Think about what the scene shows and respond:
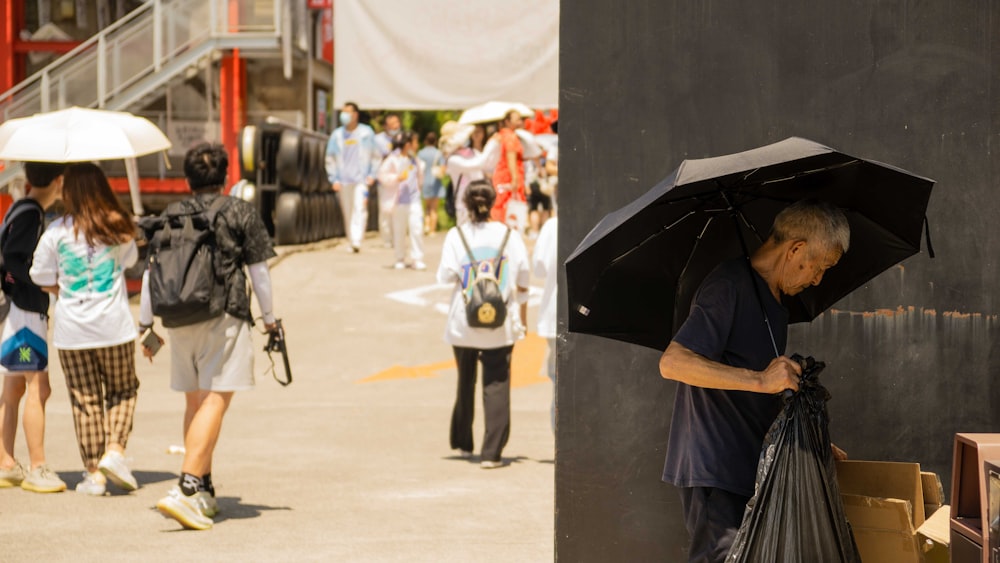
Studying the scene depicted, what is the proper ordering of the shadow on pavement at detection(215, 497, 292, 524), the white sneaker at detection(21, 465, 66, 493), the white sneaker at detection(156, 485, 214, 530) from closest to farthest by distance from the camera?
the white sneaker at detection(156, 485, 214, 530) → the shadow on pavement at detection(215, 497, 292, 524) → the white sneaker at detection(21, 465, 66, 493)

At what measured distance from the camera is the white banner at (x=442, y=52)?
7.43m

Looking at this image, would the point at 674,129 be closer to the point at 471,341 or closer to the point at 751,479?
the point at 751,479

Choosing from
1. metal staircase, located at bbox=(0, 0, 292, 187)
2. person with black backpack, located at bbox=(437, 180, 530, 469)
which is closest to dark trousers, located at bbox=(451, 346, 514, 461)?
person with black backpack, located at bbox=(437, 180, 530, 469)


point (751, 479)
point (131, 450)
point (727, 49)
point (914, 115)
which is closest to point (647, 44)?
point (727, 49)

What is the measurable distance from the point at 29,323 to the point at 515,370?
18.8ft

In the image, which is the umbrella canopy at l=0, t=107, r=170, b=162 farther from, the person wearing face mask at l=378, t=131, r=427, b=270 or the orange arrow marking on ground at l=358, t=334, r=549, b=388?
the person wearing face mask at l=378, t=131, r=427, b=270

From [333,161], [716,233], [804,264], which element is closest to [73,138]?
[716,233]

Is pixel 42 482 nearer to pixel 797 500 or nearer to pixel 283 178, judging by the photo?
pixel 797 500

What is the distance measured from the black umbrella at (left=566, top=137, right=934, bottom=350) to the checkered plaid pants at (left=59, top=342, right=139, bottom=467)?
4334 mm

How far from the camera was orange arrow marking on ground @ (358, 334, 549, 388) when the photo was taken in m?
13.0

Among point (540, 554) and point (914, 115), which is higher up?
point (914, 115)

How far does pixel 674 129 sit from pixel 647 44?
338 millimetres

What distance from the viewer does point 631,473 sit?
563cm

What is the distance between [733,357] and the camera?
456 cm
